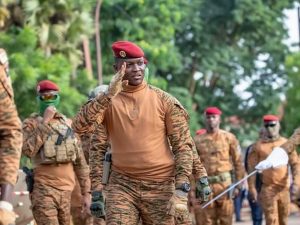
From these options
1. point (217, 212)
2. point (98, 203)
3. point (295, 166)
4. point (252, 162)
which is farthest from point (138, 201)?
point (252, 162)

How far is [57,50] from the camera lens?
2886cm

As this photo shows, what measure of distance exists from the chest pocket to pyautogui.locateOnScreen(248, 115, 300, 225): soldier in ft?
14.9

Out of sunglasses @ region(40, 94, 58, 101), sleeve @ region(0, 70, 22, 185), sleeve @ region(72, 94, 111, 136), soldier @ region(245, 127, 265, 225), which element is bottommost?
soldier @ region(245, 127, 265, 225)

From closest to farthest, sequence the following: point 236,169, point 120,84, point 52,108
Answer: point 120,84 < point 52,108 < point 236,169

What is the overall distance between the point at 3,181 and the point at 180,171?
104 inches

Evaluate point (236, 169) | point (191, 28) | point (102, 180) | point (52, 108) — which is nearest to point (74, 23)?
point (191, 28)

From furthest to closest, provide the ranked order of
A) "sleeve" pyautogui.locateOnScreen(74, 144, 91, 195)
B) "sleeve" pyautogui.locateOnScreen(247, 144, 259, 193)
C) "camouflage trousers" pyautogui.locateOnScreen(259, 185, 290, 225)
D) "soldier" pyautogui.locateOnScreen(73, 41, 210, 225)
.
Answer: "sleeve" pyautogui.locateOnScreen(247, 144, 259, 193), "camouflage trousers" pyautogui.locateOnScreen(259, 185, 290, 225), "sleeve" pyautogui.locateOnScreen(74, 144, 91, 195), "soldier" pyautogui.locateOnScreen(73, 41, 210, 225)

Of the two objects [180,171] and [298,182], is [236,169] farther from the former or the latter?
[180,171]

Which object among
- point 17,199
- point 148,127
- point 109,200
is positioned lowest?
point 17,199

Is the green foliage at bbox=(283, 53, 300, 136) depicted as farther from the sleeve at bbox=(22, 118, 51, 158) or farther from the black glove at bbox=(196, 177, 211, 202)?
the black glove at bbox=(196, 177, 211, 202)

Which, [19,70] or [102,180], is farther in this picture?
[19,70]

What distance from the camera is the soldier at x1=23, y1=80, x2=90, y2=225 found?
11250mm

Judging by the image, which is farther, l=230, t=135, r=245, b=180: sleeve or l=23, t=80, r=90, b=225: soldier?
l=230, t=135, r=245, b=180: sleeve

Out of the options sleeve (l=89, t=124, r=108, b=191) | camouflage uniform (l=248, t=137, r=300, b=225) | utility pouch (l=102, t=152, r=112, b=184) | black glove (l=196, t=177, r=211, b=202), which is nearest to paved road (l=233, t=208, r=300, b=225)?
camouflage uniform (l=248, t=137, r=300, b=225)
